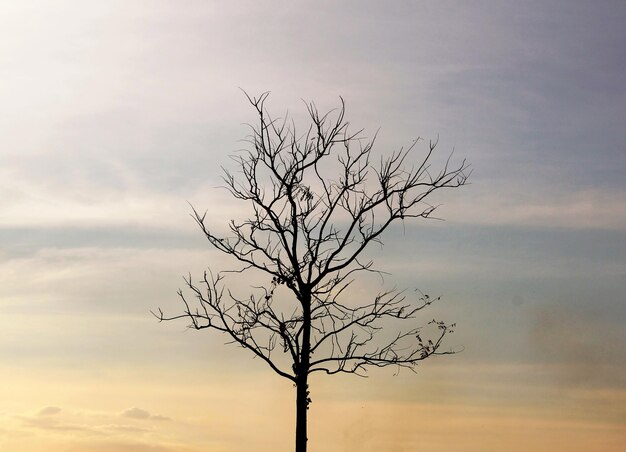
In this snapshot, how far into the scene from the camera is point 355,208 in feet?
89.7

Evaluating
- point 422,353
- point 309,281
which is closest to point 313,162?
point 309,281

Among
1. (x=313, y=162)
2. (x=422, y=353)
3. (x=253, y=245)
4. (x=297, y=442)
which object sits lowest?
(x=297, y=442)

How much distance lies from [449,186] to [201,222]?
676cm

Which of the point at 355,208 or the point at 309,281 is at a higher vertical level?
the point at 355,208

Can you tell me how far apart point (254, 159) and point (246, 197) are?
104 cm

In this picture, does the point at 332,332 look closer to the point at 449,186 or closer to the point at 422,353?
the point at 422,353

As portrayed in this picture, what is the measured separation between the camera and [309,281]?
26703 mm

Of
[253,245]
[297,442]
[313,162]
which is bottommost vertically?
[297,442]

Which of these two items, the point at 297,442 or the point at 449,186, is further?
the point at 449,186

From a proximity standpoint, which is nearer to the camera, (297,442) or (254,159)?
(297,442)

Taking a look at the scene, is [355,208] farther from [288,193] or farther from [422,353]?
[422,353]

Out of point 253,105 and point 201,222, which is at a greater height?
point 253,105

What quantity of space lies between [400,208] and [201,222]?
5399 millimetres

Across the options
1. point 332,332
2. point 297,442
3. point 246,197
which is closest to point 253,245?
point 246,197
